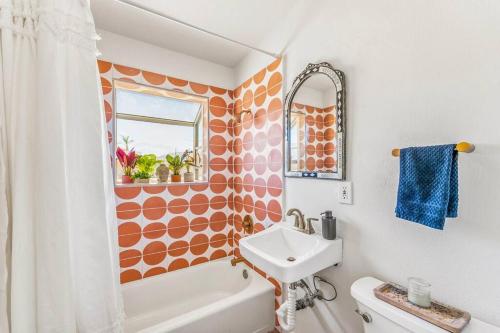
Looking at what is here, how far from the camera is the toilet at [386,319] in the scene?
28.7 inches

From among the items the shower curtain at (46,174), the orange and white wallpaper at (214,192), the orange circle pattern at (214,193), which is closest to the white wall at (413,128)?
the orange circle pattern at (214,193)

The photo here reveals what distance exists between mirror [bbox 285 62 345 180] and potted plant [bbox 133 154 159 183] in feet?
4.08

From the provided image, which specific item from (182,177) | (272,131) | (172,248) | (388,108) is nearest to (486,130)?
(388,108)

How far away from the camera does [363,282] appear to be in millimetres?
1017

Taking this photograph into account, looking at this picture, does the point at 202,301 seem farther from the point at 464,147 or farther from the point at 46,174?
the point at 464,147

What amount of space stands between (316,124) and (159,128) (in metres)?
1.64

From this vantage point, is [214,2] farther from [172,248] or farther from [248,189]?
[172,248]

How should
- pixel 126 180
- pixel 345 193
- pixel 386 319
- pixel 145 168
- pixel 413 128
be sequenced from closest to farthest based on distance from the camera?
pixel 386 319 → pixel 413 128 → pixel 345 193 → pixel 126 180 → pixel 145 168

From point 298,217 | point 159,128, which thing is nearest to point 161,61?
point 159,128

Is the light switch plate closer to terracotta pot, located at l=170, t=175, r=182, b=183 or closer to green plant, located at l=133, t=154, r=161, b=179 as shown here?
terracotta pot, located at l=170, t=175, r=182, b=183

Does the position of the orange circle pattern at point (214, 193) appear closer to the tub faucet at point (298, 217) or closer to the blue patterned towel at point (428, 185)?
the tub faucet at point (298, 217)

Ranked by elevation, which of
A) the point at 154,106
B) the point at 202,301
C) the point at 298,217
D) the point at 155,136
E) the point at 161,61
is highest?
the point at 161,61

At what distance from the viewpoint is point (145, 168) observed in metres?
1.99

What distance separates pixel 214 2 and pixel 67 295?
1783 mm
